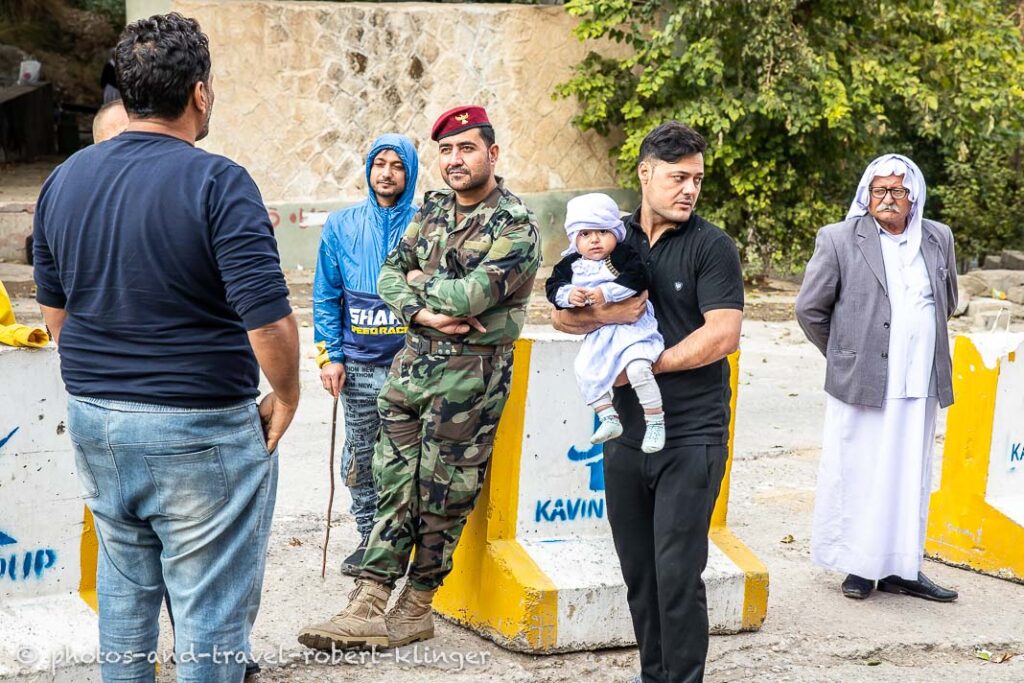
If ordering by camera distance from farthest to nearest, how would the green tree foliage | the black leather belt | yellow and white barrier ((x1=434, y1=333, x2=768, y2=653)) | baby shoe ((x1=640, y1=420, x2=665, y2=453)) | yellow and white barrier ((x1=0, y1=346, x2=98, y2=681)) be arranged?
the green tree foliage → yellow and white barrier ((x1=434, y1=333, x2=768, y2=653)) → the black leather belt → yellow and white barrier ((x1=0, y1=346, x2=98, y2=681)) → baby shoe ((x1=640, y1=420, x2=665, y2=453))

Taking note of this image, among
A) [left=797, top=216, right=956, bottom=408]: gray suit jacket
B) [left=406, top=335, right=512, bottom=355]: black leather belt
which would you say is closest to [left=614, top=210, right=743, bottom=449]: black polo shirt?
[left=406, top=335, right=512, bottom=355]: black leather belt

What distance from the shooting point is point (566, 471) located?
504 centimetres

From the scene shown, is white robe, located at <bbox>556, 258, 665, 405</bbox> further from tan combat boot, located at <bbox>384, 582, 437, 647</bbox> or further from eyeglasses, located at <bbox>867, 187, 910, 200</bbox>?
eyeglasses, located at <bbox>867, 187, 910, 200</bbox>

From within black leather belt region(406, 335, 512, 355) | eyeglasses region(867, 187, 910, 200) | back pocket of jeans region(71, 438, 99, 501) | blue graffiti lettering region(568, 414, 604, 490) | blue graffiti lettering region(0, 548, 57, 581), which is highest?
eyeglasses region(867, 187, 910, 200)

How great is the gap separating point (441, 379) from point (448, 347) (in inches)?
4.6

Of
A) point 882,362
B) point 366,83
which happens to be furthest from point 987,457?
point 366,83

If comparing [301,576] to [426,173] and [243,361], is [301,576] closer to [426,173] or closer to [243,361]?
[243,361]

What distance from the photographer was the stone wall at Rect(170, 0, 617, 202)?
42.6 feet

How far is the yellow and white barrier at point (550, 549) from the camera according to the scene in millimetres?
4734

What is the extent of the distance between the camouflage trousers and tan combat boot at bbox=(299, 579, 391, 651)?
0.06m

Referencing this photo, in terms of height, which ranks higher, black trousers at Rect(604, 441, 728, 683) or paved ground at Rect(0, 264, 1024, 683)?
black trousers at Rect(604, 441, 728, 683)

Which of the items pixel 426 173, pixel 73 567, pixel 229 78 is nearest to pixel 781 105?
pixel 426 173

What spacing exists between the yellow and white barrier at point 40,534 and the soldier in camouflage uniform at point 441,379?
2.75 ft

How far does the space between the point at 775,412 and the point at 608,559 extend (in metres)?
4.64
